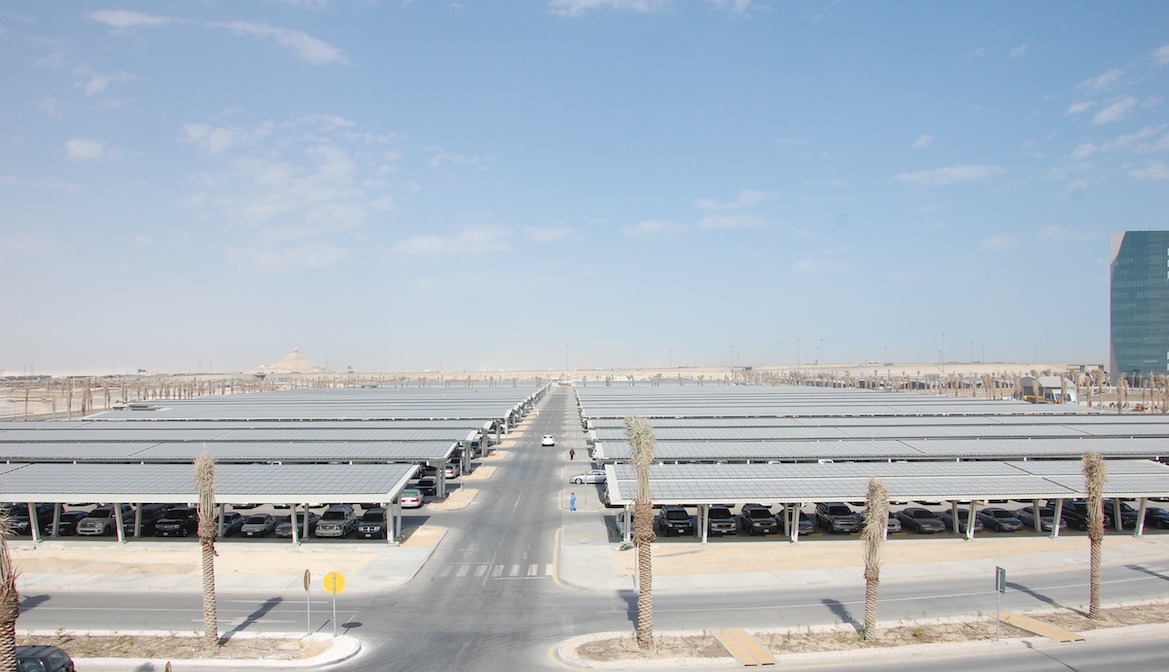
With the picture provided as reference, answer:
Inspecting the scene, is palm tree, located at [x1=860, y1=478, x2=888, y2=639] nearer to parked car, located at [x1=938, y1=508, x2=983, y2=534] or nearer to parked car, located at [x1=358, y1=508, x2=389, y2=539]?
parked car, located at [x1=938, y1=508, x2=983, y2=534]

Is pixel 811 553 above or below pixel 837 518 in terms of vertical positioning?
below

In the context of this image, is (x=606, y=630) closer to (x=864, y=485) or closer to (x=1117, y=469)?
(x=864, y=485)

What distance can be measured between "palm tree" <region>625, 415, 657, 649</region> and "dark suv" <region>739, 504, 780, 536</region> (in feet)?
56.3

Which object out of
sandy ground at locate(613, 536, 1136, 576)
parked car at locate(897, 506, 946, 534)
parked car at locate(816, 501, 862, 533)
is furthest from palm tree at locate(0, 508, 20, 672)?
parked car at locate(897, 506, 946, 534)

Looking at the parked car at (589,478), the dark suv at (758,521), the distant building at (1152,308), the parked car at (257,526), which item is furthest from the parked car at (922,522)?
the distant building at (1152,308)

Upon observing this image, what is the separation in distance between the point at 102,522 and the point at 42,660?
23445 mm

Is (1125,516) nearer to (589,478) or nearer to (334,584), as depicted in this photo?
(589,478)

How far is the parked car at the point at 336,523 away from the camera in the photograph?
37.8 metres

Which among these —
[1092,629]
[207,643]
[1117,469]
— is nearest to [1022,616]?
[1092,629]

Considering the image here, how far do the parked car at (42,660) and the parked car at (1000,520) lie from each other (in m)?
44.8

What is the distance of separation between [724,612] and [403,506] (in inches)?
1060

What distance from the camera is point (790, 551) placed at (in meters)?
35.7

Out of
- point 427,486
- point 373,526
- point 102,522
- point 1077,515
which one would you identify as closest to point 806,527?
point 1077,515

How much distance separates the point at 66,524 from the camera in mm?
40094
